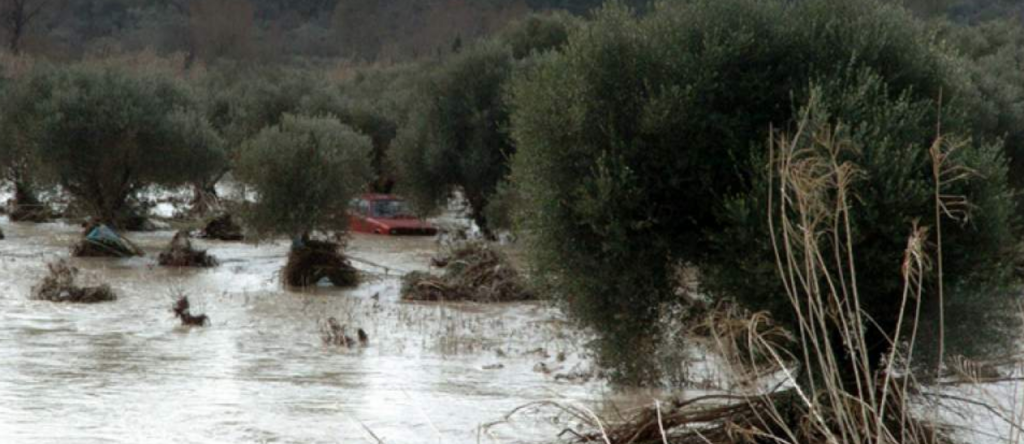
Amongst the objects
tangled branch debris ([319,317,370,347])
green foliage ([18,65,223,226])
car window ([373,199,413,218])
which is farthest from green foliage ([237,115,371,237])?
tangled branch debris ([319,317,370,347])

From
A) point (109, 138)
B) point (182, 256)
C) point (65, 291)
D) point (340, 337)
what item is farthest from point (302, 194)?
point (340, 337)

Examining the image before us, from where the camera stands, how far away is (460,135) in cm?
4128

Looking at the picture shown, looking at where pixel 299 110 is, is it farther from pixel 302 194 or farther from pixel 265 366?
pixel 265 366

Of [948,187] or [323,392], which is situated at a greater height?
[948,187]

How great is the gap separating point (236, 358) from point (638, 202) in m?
7.87

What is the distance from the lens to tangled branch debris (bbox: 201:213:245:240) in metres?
39.9

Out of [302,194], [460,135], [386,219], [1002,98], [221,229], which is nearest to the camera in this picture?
[302,194]

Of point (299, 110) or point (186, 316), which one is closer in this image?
point (186, 316)

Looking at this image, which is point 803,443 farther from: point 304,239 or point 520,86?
point 304,239

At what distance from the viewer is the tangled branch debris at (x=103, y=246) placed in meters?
34.5

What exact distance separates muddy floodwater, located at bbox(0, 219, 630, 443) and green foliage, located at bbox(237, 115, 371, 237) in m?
1.33

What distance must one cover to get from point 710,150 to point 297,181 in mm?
17782

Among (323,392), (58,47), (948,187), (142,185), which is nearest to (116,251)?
(142,185)

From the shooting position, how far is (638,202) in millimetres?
15531
